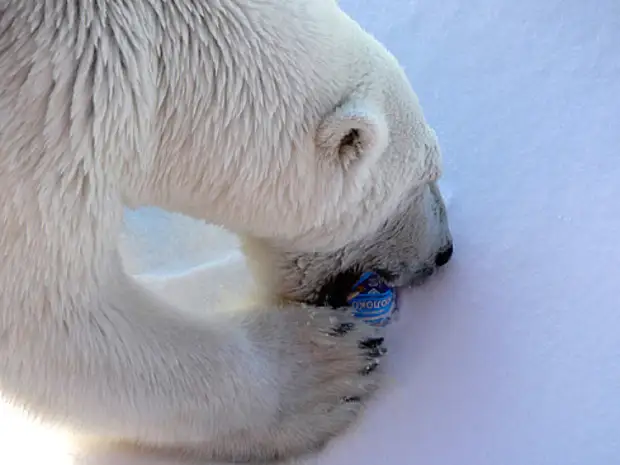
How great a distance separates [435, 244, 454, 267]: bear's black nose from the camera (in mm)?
1426

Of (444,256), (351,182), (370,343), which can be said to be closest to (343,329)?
(370,343)

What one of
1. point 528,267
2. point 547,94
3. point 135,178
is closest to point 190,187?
point 135,178

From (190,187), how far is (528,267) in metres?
0.54

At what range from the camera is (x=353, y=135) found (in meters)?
1.11

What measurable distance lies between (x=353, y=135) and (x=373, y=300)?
39cm

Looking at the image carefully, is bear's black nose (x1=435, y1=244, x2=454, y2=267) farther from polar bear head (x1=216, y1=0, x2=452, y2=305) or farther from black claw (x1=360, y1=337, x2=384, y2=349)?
black claw (x1=360, y1=337, x2=384, y2=349)

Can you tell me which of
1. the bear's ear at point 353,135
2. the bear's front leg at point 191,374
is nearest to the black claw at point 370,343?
the bear's front leg at point 191,374

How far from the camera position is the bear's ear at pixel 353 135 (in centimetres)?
109

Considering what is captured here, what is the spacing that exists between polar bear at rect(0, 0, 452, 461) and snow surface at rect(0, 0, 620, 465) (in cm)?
18

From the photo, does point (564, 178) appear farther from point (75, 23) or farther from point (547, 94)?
point (75, 23)

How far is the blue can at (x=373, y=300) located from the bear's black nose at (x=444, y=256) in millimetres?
83

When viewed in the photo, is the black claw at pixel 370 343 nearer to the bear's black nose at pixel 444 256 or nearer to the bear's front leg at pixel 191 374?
the bear's front leg at pixel 191 374

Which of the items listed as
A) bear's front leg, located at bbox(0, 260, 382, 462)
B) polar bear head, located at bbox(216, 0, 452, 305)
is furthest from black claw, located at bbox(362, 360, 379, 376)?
polar bear head, located at bbox(216, 0, 452, 305)

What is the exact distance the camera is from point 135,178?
3.69ft
